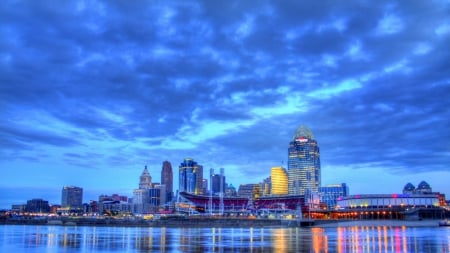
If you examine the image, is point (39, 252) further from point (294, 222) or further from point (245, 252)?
point (294, 222)

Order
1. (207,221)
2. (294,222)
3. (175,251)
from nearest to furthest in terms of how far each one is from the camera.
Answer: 1. (175,251)
2. (294,222)
3. (207,221)

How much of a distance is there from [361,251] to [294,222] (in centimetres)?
13814

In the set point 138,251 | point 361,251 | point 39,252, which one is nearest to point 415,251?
point 361,251

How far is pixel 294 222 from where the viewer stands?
181375mm

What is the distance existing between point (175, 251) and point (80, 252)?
30.6ft

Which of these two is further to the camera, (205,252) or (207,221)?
(207,221)

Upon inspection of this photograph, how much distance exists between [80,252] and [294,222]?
14296cm

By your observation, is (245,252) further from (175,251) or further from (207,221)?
(207,221)

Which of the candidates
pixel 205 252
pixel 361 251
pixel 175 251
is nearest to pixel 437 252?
pixel 361 251

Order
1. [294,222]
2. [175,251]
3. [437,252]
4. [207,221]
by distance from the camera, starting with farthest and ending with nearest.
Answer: [207,221] → [294,222] → [175,251] → [437,252]

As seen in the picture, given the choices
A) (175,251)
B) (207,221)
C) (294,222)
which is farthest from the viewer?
(207,221)

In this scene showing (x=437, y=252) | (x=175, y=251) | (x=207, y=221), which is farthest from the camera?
(x=207, y=221)

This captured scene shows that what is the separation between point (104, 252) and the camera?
4647 cm

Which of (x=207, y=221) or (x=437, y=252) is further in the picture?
(x=207, y=221)
